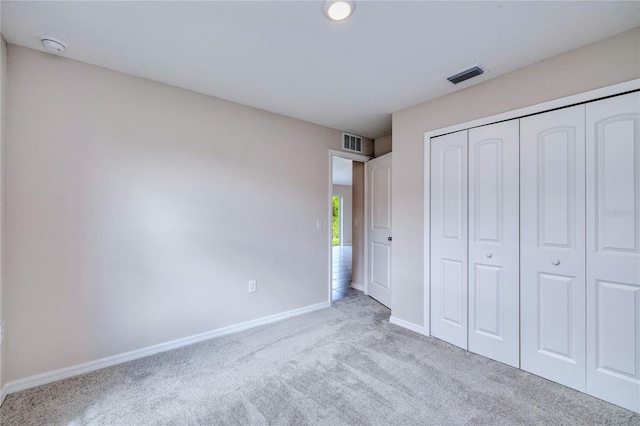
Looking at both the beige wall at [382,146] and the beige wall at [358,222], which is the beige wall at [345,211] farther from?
the beige wall at [382,146]

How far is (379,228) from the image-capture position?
3.83m

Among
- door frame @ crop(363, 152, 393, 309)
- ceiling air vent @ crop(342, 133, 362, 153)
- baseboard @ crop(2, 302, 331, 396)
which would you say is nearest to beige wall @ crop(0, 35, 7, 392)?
baseboard @ crop(2, 302, 331, 396)

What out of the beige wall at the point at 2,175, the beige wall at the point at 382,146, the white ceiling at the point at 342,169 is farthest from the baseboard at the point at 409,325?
the white ceiling at the point at 342,169

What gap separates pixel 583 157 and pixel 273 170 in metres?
2.66

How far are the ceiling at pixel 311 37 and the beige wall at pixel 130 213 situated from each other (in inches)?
Result: 12.7

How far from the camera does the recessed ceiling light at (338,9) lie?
4.85ft

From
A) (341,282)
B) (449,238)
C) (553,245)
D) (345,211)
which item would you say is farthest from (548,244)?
(345,211)

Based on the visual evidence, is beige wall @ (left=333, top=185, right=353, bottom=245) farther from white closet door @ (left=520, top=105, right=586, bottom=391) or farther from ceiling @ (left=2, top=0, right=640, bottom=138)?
white closet door @ (left=520, top=105, right=586, bottom=391)

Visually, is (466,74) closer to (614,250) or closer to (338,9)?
(338,9)

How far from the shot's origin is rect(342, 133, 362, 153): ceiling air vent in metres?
3.83

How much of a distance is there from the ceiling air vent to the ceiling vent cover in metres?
1.67

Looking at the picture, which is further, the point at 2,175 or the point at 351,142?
the point at 351,142

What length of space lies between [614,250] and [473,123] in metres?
1.34

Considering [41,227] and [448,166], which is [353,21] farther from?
[41,227]
